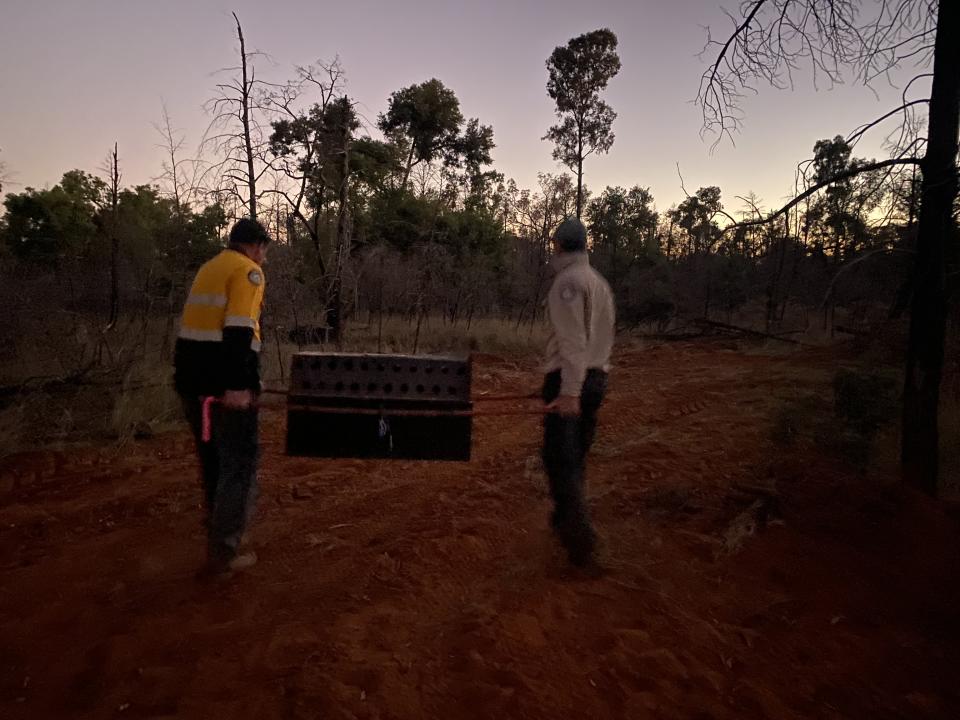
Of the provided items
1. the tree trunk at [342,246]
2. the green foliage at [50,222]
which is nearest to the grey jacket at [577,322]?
the tree trunk at [342,246]

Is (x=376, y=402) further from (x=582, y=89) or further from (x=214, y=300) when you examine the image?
→ (x=582, y=89)

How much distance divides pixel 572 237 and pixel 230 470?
8.00 ft

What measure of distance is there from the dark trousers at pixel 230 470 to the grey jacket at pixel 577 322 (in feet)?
6.01

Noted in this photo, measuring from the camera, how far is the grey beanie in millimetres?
3533

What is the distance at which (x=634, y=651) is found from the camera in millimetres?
2793

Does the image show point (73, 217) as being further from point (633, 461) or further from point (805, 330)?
point (805, 330)

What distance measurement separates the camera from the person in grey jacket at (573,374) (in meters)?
3.34

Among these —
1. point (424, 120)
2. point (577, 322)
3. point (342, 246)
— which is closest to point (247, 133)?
point (342, 246)

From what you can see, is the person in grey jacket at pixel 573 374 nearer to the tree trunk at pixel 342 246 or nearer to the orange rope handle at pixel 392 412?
the orange rope handle at pixel 392 412

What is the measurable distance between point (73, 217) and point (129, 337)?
11.6 m

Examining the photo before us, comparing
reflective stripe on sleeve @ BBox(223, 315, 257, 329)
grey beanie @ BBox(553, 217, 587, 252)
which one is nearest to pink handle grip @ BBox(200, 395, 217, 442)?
reflective stripe on sleeve @ BBox(223, 315, 257, 329)

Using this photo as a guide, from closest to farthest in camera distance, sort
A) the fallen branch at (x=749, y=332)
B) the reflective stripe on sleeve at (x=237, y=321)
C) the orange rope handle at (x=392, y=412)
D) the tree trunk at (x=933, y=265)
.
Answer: the reflective stripe on sleeve at (x=237, y=321) → the orange rope handle at (x=392, y=412) → the tree trunk at (x=933, y=265) → the fallen branch at (x=749, y=332)

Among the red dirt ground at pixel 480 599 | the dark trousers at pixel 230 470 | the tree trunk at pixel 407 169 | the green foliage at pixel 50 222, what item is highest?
the tree trunk at pixel 407 169

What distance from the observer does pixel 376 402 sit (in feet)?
12.1
